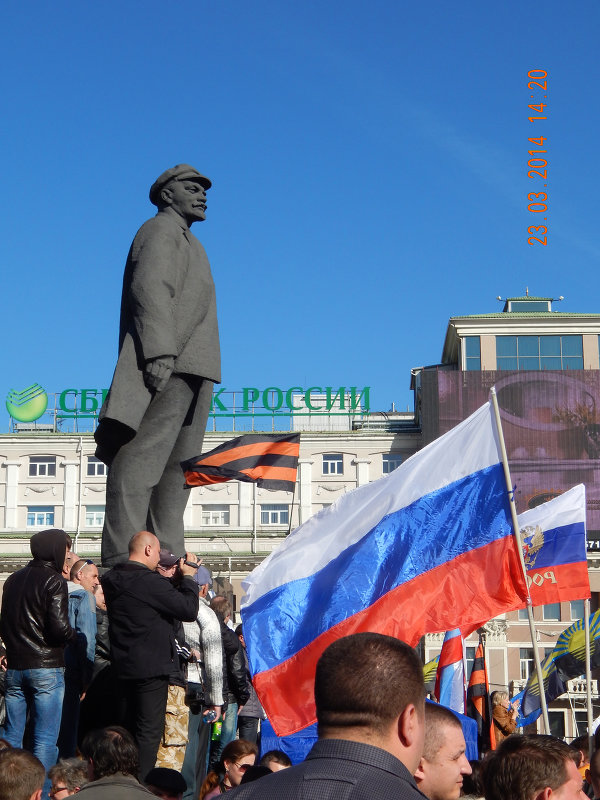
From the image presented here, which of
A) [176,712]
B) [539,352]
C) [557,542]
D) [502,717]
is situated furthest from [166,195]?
[539,352]

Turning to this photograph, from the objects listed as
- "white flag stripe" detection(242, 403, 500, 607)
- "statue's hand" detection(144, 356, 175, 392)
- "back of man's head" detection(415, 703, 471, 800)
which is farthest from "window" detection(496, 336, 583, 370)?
"back of man's head" detection(415, 703, 471, 800)

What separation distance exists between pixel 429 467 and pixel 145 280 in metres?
2.98

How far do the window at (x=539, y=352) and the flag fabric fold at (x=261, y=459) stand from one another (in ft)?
231

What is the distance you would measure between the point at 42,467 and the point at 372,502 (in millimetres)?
78342

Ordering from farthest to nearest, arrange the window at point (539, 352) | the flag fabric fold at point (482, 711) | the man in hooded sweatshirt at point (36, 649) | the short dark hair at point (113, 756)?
the window at point (539, 352), the flag fabric fold at point (482, 711), the man in hooded sweatshirt at point (36, 649), the short dark hair at point (113, 756)

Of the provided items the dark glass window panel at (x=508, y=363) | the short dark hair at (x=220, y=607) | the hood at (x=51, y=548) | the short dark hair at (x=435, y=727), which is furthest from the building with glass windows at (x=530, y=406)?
the short dark hair at (x=435, y=727)

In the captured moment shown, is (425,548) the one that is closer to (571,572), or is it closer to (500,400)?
(571,572)

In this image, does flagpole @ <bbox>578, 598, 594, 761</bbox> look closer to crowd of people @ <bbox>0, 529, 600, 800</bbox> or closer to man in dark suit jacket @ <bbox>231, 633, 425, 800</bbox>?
crowd of people @ <bbox>0, 529, 600, 800</bbox>

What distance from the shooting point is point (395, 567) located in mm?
7289

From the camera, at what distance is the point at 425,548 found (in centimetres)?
741

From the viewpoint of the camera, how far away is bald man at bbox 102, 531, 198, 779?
7320 mm

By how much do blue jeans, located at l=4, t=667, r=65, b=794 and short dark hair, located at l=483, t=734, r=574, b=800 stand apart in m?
3.84

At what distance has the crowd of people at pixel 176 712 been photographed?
3.14 metres

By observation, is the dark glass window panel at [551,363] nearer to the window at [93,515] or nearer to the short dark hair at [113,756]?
the window at [93,515]
